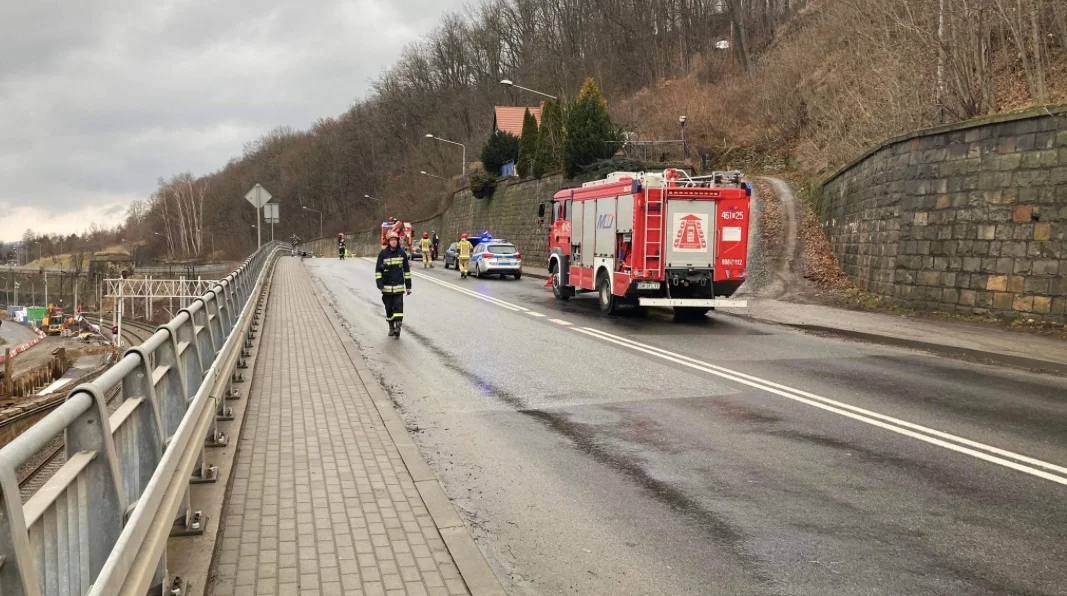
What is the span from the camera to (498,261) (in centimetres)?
3041

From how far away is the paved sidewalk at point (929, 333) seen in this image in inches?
438

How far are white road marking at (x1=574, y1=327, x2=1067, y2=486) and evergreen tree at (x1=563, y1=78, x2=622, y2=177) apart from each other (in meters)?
24.9

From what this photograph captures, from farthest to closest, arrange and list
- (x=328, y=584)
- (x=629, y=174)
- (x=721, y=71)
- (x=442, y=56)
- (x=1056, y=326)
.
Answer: (x=442, y=56) → (x=721, y=71) → (x=629, y=174) → (x=1056, y=326) → (x=328, y=584)

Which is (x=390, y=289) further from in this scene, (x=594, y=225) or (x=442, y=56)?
(x=442, y=56)

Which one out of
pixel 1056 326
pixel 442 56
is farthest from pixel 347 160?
pixel 1056 326

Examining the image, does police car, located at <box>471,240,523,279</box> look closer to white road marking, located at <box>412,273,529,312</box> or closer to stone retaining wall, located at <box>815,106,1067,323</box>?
white road marking, located at <box>412,273,529,312</box>

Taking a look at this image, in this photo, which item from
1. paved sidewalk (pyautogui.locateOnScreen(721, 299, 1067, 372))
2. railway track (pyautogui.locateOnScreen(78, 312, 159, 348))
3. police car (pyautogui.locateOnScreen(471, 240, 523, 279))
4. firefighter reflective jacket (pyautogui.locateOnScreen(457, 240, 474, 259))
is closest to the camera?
paved sidewalk (pyautogui.locateOnScreen(721, 299, 1067, 372))

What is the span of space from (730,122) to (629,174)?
21.8 metres

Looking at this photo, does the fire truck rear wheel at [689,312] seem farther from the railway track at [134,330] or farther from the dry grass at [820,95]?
the railway track at [134,330]

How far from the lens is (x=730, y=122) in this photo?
37.9 metres

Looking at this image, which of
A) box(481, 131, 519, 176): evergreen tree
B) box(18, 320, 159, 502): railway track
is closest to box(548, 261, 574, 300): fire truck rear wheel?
box(18, 320, 159, 502): railway track

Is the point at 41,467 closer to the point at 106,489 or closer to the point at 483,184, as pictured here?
the point at 106,489

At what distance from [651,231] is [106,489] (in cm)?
1388

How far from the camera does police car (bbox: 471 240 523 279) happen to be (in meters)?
30.3
